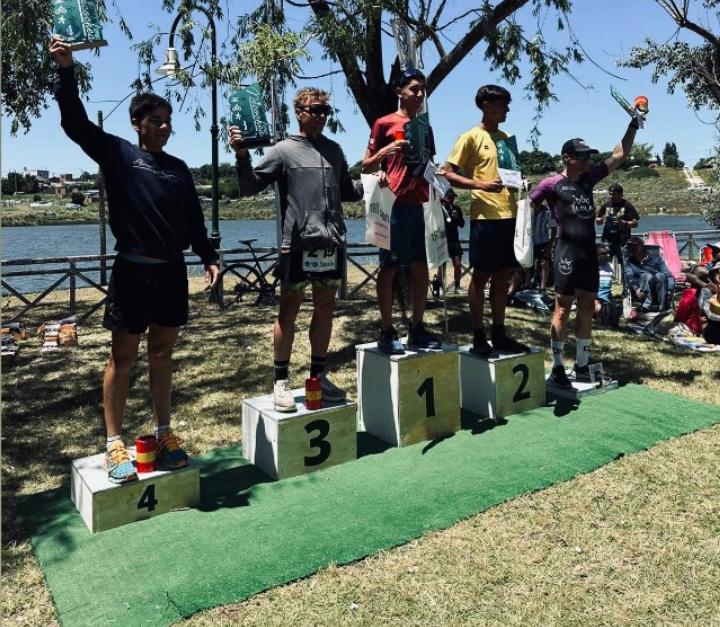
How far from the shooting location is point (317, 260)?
382cm

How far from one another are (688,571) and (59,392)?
16.7ft

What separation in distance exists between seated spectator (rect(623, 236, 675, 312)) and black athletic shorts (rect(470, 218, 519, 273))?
4.45m

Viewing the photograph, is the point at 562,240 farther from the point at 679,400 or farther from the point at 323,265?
the point at 323,265

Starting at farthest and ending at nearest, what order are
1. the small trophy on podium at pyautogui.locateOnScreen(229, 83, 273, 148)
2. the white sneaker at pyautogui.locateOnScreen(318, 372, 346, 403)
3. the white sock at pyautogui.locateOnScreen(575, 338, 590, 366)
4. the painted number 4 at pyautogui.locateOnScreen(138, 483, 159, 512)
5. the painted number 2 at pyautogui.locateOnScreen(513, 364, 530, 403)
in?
the white sock at pyautogui.locateOnScreen(575, 338, 590, 366) → the painted number 2 at pyautogui.locateOnScreen(513, 364, 530, 403) → the white sneaker at pyautogui.locateOnScreen(318, 372, 346, 403) → the small trophy on podium at pyautogui.locateOnScreen(229, 83, 273, 148) → the painted number 4 at pyautogui.locateOnScreen(138, 483, 159, 512)

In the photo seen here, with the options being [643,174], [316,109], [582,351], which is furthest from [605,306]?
[643,174]

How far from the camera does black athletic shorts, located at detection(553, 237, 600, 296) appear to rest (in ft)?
16.6

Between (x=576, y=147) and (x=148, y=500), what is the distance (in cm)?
398

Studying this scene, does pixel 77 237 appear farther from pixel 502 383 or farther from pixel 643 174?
pixel 643 174

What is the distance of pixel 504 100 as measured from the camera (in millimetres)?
4617

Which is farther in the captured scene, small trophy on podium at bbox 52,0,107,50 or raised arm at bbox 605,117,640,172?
raised arm at bbox 605,117,640,172

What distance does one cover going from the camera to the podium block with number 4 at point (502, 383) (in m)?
4.76

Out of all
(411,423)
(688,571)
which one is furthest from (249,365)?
(688,571)

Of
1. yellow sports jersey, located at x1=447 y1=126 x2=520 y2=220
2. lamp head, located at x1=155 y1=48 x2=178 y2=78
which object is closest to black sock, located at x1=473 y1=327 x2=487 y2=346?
yellow sports jersey, located at x1=447 y1=126 x2=520 y2=220

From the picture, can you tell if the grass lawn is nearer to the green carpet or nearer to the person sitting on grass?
the green carpet
